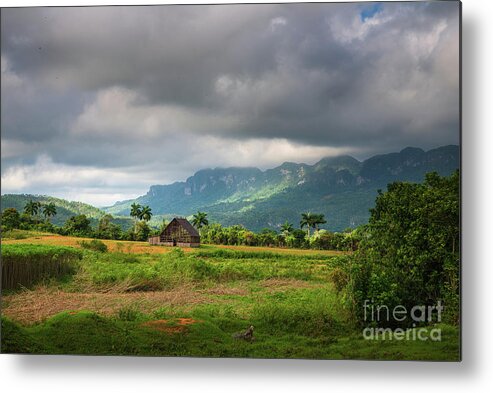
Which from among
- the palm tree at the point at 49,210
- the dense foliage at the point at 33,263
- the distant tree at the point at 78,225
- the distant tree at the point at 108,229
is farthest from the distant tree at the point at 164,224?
the palm tree at the point at 49,210

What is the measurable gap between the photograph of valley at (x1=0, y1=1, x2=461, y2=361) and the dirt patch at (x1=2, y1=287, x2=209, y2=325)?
0.02m

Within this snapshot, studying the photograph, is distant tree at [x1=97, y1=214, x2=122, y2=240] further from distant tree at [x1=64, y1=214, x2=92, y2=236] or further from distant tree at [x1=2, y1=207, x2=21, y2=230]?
distant tree at [x1=2, y1=207, x2=21, y2=230]

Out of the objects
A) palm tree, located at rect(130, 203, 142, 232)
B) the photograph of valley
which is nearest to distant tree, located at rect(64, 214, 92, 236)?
the photograph of valley

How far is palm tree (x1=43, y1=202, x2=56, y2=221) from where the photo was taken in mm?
6094

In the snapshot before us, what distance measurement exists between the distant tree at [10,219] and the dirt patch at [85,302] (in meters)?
0.71

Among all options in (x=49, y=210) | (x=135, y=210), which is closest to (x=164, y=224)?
(x=135, y=210)

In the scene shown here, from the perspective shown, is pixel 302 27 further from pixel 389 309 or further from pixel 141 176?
pixel 389 309

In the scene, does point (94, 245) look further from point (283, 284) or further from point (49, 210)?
point (283, 284)

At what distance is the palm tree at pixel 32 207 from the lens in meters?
6.03

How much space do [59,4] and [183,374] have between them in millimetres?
3820

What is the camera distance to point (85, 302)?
19.5ft

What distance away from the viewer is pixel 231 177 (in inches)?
242

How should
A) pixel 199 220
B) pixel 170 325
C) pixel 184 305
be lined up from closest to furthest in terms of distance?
pixel 170 325, pixel 184 305, pixel 199 220

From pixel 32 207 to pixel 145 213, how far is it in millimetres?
1177
